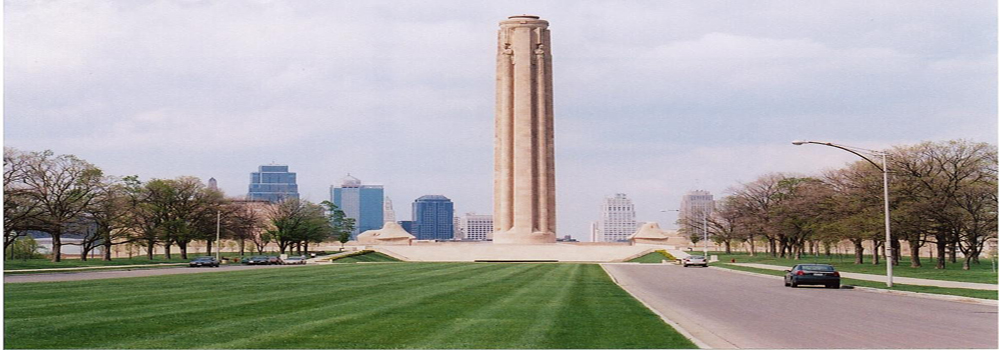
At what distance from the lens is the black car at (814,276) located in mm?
38156

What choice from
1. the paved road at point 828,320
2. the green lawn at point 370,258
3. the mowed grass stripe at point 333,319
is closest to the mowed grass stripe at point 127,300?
the mowed grass stripe at point 333,319

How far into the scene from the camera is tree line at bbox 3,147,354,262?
6808 centimetres

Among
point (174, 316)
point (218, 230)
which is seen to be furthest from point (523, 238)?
point (174, 316)

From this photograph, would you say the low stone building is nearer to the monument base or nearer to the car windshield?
the monument base

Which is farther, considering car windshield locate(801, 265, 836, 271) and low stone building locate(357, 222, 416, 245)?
low stone building locate(357, 222, 416, 245)

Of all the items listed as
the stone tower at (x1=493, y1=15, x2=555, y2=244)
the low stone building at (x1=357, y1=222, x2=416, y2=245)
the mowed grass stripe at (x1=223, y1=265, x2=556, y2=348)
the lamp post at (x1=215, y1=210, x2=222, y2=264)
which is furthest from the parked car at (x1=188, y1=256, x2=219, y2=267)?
the low stone building at (x1=357, y1=222, x2=416, y2=245)

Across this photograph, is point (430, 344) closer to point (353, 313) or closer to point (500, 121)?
point (353, 313)

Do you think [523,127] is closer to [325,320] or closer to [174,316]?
[174,316]

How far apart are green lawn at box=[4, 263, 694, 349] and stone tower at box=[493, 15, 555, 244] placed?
86859 millimetres

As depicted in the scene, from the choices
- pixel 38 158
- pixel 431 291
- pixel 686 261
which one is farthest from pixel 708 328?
pixel 38 158

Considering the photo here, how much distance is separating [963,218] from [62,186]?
63856 mm

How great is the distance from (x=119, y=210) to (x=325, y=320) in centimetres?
6937

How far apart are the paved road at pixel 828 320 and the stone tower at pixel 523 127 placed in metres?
84.5

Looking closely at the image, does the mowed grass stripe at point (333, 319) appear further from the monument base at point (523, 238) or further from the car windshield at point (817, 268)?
the monument base at point (523, 238)
